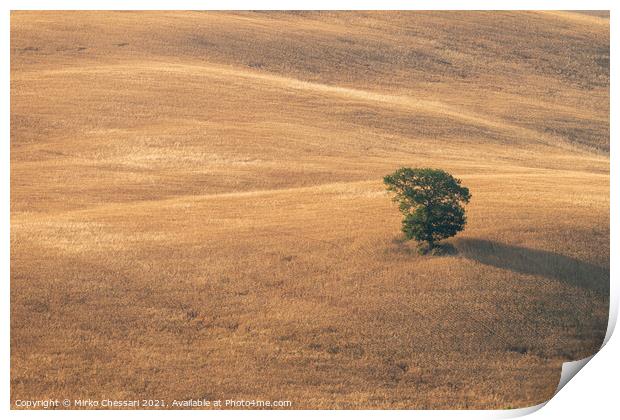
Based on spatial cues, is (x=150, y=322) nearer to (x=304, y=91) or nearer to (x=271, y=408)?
(x=271, y=408)

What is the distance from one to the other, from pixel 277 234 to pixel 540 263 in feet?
23.5

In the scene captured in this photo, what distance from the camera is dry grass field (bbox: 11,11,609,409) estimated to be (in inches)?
683

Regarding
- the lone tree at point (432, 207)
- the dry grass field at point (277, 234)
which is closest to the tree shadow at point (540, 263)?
the dry grass field at point (277, 234)

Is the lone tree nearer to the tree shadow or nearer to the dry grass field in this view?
the dry grass field

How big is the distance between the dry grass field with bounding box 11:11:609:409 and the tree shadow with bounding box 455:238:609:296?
0.05m

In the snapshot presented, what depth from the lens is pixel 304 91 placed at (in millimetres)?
43469

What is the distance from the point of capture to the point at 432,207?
805 inches

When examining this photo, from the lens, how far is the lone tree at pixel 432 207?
798 inches

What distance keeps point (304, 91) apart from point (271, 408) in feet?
94.4

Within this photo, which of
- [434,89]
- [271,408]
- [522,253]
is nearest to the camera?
[271,408]

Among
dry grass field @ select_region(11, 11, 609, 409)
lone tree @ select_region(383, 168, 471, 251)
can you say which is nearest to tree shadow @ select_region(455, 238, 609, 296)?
dry grass field @ select_region(11, 11, 609, 409)

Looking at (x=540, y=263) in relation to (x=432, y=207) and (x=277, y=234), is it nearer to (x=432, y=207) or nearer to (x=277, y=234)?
(x=432, y=207)

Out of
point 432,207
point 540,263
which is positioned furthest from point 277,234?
point 540,263

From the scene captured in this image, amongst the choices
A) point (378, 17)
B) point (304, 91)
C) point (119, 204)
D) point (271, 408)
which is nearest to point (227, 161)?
point (119, 204)
